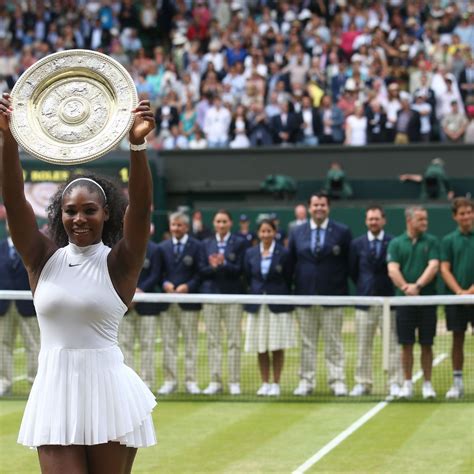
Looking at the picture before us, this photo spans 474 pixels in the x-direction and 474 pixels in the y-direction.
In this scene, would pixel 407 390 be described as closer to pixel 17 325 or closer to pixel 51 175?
pixel 17 325

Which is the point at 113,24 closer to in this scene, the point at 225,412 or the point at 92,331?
the point at 225,412

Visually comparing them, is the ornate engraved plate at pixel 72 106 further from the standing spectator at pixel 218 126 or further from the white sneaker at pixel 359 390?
the standing spectator at pixel 218 126

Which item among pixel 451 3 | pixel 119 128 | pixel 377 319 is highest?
pixel 451 3

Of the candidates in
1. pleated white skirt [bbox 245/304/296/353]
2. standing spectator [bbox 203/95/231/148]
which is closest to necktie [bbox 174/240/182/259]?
pleated white skirt [bbox 245/304/296/353]

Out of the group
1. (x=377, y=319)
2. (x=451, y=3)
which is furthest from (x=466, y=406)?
(x=451, y=3)

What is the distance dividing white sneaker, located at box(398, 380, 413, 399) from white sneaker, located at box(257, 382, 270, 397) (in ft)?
4.49

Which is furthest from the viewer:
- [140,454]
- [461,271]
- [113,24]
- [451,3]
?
[113,24]

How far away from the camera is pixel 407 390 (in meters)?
11.6

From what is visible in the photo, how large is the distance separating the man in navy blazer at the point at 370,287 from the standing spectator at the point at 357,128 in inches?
356

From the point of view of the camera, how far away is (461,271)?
12.0m

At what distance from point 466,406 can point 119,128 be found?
22.9 feet

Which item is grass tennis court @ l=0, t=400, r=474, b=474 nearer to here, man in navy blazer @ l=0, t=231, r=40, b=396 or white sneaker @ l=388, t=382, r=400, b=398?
white sneaker @ l=388, t=382, r=400, b=398

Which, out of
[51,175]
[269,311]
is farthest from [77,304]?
[51,175]

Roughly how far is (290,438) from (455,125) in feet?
40.5
